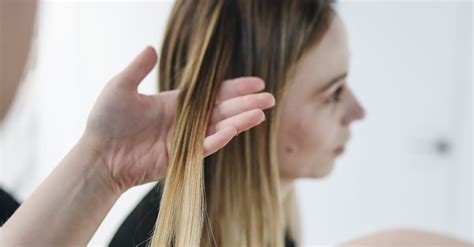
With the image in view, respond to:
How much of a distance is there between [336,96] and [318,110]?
4 cm

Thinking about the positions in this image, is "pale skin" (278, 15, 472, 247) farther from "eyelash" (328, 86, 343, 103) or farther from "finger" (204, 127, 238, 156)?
"finger" (204, 127, 238, 156)

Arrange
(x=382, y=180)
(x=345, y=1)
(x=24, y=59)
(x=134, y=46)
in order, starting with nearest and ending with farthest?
(x=24, y=59) < (x=134, y=46) < (x=345, y=1) < (x=382, y=180)

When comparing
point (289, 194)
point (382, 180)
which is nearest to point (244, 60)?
point (289, 194)

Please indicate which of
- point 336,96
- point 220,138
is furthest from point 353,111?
point 220,138

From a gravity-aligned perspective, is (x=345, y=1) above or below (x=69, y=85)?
above

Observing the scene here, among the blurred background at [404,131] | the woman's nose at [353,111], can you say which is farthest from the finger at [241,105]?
the blurred background at [404,131]

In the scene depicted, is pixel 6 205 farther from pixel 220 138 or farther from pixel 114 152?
pixel 220 138

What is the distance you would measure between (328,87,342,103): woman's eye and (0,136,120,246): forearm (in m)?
0.34

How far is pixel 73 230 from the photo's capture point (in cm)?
49

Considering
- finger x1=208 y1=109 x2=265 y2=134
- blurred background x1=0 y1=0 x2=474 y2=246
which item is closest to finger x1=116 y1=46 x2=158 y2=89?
finger x1=208 y1=109 x2=265 y2=134

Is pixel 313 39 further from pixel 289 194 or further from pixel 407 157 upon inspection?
pixel 407 157

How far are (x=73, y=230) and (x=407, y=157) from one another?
51.2 inches

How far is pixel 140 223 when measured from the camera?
604 mm

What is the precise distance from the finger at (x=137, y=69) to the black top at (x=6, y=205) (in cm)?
19
